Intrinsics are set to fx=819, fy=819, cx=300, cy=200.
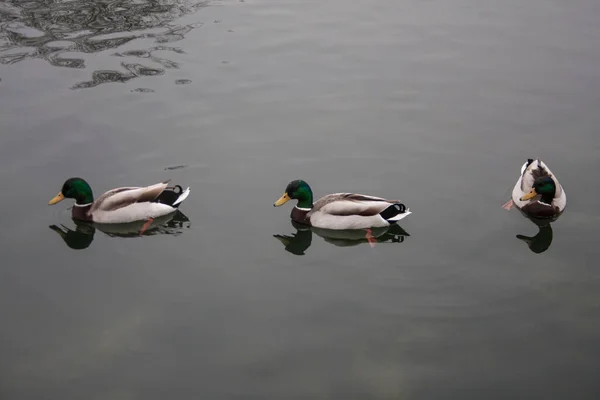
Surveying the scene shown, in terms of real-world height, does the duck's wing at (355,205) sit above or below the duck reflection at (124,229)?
above

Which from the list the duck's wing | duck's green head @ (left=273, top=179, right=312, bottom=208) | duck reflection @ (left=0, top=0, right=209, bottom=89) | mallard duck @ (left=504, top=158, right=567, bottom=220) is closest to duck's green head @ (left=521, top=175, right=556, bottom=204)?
mallard duck @ (left=504, top=158, right=567, bottom=220)

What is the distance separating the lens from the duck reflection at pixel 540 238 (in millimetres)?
10008

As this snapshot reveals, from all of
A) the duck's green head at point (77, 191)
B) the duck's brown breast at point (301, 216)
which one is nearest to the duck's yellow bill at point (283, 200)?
the duck's brown breast at point (301, 216)

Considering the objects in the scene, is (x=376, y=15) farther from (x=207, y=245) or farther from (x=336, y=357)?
(x=336, y=357)

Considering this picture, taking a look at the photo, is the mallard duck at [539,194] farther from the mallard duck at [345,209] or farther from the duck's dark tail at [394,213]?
the mallard duck at [345,209]

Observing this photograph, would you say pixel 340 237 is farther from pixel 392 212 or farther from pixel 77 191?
pixel 77 191

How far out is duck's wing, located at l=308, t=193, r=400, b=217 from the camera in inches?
406

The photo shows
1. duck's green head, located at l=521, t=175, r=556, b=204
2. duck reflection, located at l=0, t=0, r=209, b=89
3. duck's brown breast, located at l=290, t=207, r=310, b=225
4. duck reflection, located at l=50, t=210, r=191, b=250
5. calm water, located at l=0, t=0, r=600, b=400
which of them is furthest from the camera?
duck reflection, located at l=0, t=0, r=209, b=89

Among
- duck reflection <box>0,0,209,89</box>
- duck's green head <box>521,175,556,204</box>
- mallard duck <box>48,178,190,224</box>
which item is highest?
duck reflection <box>0,0,209,89</box>

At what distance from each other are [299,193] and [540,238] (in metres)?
3.09

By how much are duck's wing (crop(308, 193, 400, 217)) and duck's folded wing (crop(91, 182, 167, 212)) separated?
2188 millimetres

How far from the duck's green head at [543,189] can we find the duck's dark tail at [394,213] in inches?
61.8

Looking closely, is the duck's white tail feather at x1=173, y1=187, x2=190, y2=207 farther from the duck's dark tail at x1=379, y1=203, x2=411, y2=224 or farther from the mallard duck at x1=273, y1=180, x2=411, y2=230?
the duck's dark tail at x1=379, y1=203, x2=411, y2=224

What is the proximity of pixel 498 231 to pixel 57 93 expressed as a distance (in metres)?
7.84
